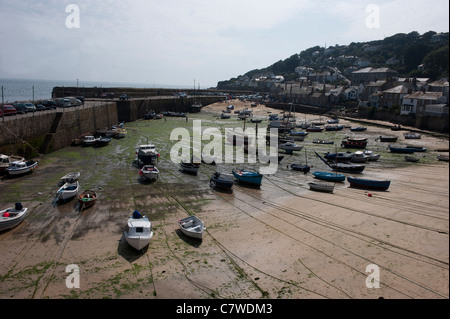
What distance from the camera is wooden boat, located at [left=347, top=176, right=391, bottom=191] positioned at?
82.3 feet

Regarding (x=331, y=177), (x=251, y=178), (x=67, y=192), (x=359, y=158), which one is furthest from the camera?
(x=359, y=158)

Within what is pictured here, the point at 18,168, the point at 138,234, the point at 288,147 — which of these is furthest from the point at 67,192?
the point at 288,147

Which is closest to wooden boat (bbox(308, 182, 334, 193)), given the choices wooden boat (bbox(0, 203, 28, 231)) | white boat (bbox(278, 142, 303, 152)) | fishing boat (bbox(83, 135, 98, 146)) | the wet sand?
the wet sand

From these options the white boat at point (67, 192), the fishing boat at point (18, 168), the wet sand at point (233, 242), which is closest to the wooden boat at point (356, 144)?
the wet sand at point (233, 242)

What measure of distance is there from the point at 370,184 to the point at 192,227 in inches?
636

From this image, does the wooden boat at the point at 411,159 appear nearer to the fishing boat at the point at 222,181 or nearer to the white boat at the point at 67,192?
the fishing boat at the point at 222,181

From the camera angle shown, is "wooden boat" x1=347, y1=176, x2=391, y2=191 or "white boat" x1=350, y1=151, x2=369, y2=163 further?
"white boat" x1=350, y1=151, x2=369, y2=163

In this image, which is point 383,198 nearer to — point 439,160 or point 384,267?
point 384,267

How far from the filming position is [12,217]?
17234 mm

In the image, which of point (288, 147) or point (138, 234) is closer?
point (138, 234)

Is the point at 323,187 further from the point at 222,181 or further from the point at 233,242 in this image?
the point at 233,242

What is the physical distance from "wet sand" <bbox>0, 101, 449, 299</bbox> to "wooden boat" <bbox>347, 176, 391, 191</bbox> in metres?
0.55

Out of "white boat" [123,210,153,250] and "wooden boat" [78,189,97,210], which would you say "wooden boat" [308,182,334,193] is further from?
"wooden boat" [78,189,97,210]

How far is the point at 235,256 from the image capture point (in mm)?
15195
